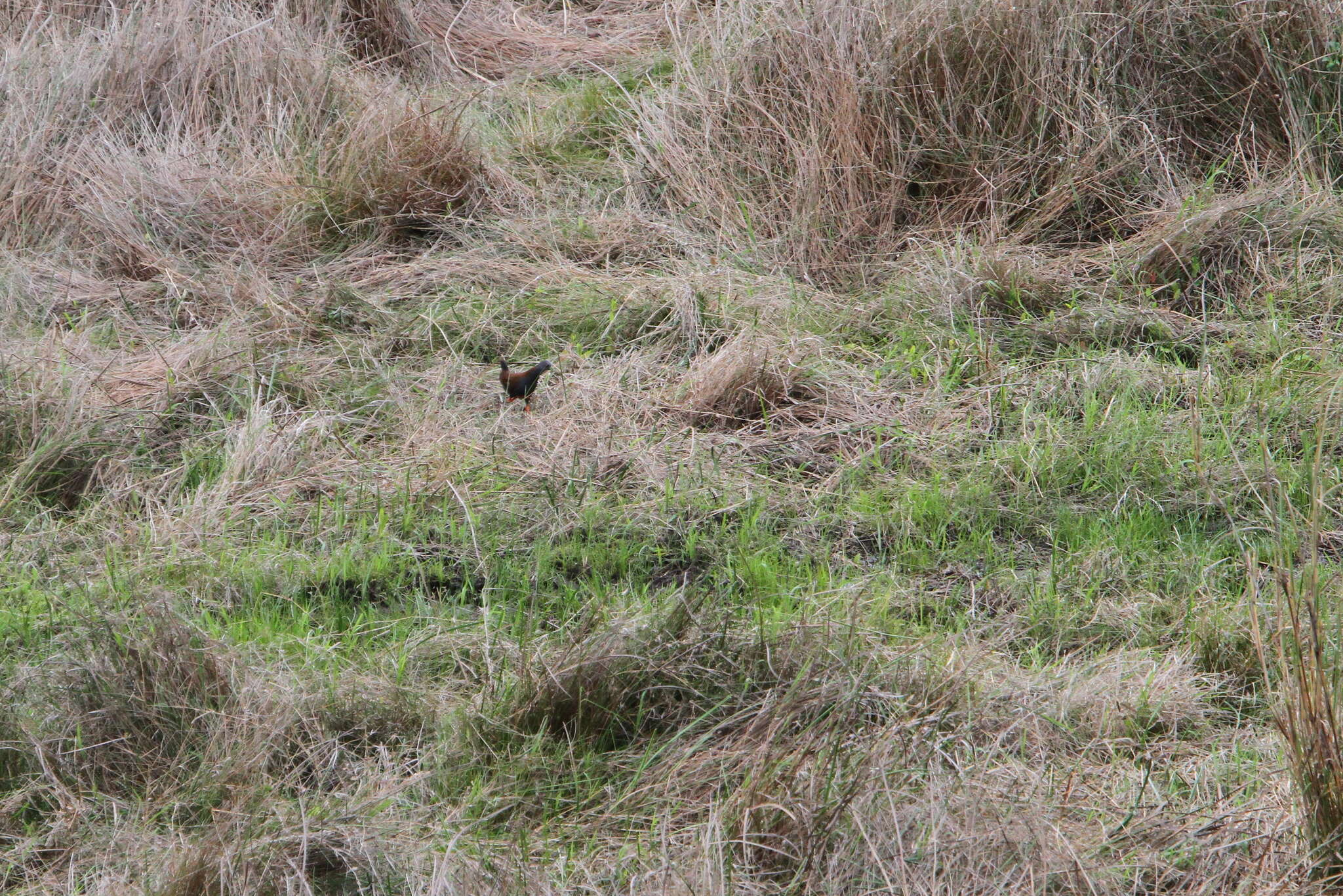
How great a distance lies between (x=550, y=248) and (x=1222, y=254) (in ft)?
8.31

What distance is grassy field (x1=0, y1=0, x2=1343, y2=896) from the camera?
251 centimetres

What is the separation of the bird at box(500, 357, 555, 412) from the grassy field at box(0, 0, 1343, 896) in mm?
57

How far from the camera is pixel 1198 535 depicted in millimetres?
3494

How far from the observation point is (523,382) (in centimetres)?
422

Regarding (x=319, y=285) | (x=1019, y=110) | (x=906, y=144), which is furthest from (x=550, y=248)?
(x=1019, y=110)

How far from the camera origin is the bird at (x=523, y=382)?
4.21 m

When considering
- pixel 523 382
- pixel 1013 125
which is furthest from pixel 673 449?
pixel 1013 125

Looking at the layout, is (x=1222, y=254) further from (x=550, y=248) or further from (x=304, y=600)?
(x=304, y=600)

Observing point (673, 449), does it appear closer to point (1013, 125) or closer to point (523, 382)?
point (523, 382)

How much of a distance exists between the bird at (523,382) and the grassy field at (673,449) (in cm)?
6

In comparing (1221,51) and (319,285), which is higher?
(1221,51)

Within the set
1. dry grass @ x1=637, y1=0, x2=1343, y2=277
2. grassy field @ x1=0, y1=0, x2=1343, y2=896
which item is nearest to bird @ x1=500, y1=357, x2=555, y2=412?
grassy field @ x1=0, y1=0, x2=1343, y2=896

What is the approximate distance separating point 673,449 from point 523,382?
1.85ft

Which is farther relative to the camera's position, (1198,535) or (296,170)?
(296,170)
